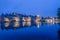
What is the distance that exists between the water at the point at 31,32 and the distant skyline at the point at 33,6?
164 mm

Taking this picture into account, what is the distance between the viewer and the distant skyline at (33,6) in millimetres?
1358

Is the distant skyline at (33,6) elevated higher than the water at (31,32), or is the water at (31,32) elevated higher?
the distant skyline at (33,6)

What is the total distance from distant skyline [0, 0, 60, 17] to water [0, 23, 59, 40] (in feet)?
0.54

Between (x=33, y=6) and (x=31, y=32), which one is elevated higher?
(x=33, y=6)

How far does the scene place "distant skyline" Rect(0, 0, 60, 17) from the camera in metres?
1.36

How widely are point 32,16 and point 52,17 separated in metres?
0.25

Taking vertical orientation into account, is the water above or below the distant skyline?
below

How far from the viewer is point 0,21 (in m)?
1.33

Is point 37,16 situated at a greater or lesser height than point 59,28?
greater

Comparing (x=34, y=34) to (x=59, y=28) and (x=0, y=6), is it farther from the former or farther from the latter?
(x=0, y=6)

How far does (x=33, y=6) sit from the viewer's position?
1.39m

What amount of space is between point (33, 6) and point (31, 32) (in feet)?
1.08

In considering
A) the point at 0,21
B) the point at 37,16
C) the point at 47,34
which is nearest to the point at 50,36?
the point at 47,34

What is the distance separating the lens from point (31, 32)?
1.37 meters
